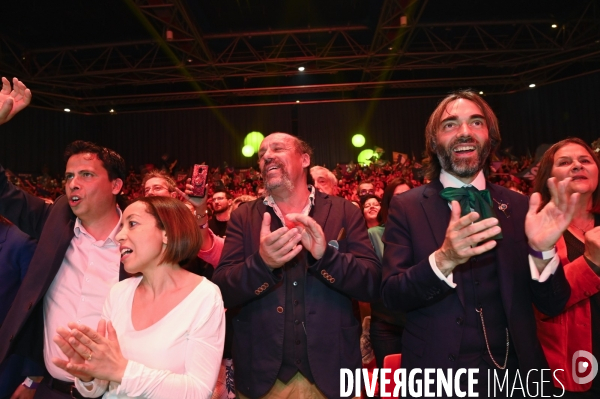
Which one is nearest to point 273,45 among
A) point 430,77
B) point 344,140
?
point 344,140

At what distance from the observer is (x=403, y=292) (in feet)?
5.62

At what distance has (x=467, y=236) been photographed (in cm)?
150

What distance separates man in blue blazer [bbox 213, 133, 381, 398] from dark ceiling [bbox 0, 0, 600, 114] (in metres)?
6.31

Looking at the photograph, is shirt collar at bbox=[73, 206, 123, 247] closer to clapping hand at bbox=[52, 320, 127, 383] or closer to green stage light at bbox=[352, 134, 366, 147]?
clapping hand at bbox=[52, 320, 127, 383]

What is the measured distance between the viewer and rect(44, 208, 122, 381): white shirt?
2.19 metres

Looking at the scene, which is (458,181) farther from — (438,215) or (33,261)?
(33,261)

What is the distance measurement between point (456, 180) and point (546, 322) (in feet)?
2.62

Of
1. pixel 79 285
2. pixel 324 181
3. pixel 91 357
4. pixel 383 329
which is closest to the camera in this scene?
pixel 91 357

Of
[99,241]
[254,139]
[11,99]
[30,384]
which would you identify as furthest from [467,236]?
[254,139]

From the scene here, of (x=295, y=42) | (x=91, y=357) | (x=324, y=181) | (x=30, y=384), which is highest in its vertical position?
(x=295, y=42)

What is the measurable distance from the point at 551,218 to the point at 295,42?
368 inches

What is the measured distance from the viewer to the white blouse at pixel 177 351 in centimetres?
156

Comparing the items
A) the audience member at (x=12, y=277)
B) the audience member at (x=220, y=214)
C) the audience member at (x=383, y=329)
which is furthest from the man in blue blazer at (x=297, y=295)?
the audience member at (x=220, y=214)

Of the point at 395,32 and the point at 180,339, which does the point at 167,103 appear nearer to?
the point at 395,32
